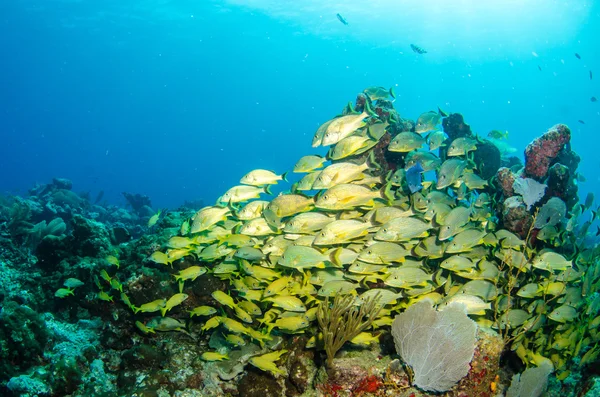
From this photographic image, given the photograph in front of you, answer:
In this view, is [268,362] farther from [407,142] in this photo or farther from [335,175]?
[407,142]

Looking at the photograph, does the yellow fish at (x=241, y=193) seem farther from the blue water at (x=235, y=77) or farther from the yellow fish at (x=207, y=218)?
the blue water at (x=235, y=77)

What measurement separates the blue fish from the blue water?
4121cm

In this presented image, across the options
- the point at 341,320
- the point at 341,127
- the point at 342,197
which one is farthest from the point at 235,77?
the point at 341,320

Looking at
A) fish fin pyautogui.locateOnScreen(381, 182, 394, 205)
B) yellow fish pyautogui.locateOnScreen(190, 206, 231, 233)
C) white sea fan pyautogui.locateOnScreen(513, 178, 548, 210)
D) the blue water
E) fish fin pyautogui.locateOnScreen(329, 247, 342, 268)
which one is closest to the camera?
fish fin pyautogui.locateOnScreen(329, 247, 342, 268)

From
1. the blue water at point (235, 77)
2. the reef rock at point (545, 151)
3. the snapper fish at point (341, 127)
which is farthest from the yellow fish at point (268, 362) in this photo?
the blue water at point (235, 77)

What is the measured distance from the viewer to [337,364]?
14.7 ft

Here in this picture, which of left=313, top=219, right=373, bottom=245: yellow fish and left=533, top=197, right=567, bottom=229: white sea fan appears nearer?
left=313, top=219, right=373, bottom=245: yellow fish

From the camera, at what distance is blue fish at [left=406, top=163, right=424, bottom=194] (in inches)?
215

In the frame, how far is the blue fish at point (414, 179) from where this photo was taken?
18.0ft

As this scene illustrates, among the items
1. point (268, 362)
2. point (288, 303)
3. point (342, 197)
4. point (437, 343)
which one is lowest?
point (437, 343)

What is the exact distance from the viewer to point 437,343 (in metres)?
4.28

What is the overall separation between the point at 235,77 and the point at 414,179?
114081mm

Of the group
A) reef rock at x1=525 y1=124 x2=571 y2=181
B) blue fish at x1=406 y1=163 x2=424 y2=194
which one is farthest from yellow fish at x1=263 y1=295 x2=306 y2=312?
reef rock at x1=525 y1=124 x2=571 y2=181

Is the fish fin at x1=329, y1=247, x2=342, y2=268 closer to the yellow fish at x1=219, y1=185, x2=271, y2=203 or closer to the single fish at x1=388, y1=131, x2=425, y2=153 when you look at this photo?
the yellow fish at x1=219, y1=185, x2=271, y2=203
